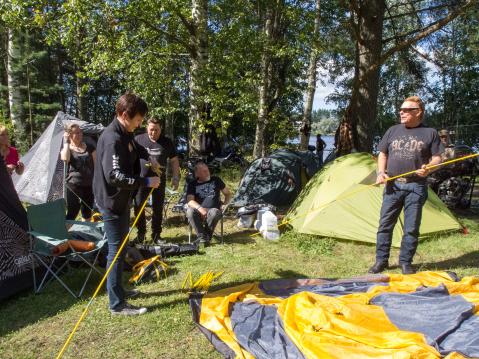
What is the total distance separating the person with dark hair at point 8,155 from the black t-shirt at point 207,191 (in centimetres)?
198

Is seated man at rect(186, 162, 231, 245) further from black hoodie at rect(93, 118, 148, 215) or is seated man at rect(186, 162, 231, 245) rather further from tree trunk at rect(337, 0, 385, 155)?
tree trunk at rect(337, 0, 385, 155)

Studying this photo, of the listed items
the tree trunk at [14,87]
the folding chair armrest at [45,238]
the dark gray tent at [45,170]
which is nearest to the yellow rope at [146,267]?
the folding chair armrest at [45,238]

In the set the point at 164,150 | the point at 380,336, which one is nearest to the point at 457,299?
the point at 380,336

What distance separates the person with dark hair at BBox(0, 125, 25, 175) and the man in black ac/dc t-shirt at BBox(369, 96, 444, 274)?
3879mm

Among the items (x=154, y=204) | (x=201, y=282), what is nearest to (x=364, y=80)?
(x=154, y=204)

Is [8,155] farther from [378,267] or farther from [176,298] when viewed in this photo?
[378,267]

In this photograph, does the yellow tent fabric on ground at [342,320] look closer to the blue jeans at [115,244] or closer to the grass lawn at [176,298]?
the grass lawn at [176,298]

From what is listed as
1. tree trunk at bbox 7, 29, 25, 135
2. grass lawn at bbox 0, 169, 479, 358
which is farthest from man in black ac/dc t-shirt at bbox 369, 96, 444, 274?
tree trunk at bbox 7, 29, 25, 135

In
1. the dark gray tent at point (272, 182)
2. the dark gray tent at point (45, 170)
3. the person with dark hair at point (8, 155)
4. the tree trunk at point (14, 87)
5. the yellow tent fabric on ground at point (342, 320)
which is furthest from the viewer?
the tree trunk at point (14, 87)

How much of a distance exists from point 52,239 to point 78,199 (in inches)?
62.6

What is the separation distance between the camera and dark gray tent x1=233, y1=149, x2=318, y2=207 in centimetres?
689

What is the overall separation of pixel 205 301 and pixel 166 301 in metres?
0.40

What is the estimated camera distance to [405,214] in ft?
12.3

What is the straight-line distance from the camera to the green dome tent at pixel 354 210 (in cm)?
491
